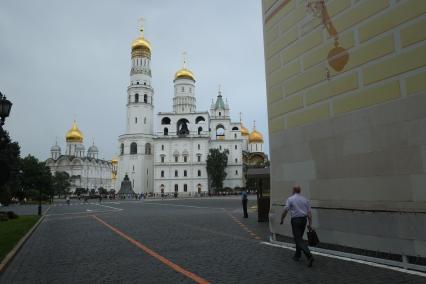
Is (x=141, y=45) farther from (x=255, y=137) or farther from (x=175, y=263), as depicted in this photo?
(x=175, y=263)

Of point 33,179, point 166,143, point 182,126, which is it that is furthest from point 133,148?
point 33,179

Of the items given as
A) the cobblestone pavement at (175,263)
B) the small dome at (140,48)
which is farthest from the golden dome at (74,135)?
the cobblestone pavement at (175,263)

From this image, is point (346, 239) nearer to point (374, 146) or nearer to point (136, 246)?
point (374, 146)

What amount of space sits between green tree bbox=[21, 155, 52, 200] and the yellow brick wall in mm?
56150

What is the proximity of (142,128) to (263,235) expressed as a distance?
2874 inches

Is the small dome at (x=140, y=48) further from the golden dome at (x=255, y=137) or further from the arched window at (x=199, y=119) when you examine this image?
the golden dome at (x=255, y=137)

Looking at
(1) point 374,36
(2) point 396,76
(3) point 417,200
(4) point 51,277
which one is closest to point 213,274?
(4) point 51,277

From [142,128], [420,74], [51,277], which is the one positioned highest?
[142,128]

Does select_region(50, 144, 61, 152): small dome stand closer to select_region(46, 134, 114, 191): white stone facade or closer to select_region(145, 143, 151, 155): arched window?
select_region(46, 134, 114, 191): white stone facade

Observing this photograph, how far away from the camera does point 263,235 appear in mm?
12836

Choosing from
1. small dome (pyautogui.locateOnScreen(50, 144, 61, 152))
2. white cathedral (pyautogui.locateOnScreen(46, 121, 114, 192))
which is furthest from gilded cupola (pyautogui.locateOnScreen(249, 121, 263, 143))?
small dome (pyautogui.locateOnScreen(50, 144, 61, 152))

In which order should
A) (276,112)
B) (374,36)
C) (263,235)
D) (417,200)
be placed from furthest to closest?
1. (263,235)
2. (276,112)
3. (374,36)
4. (417,200)

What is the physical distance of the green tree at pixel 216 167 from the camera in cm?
8050

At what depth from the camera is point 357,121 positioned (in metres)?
8.51
